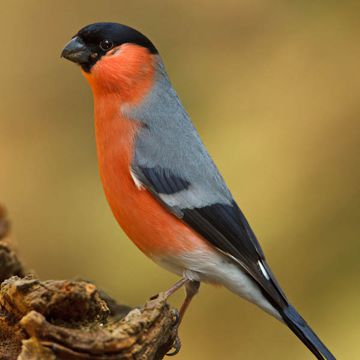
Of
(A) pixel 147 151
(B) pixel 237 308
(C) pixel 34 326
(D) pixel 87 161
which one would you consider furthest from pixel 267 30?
(C) pixel 34 326

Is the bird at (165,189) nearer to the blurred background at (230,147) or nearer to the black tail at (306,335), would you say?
the black tail at (306,335)

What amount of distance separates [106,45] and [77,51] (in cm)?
11

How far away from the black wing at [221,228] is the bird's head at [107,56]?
0.37 meters

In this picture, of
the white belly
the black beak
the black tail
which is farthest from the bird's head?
the black tail

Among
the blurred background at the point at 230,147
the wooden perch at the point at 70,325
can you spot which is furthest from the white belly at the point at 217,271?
the blurred background at the point at 230,147

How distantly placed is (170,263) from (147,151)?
0.38m

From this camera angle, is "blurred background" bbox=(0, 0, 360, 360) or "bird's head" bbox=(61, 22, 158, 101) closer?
"bird's head" bbox=(61, 22, 158, 101)

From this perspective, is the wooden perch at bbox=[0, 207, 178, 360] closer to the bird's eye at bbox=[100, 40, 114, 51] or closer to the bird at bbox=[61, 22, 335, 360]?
the bird at bbox=[61, 22, 335, 360]

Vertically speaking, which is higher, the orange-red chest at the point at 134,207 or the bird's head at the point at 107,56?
the bird's head at the point at 107,56

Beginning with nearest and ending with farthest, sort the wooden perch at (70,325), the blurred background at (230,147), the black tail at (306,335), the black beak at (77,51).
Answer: the wooden perch at (70,325) → the black tail at (306,335) → the black beak at (77,51) → the blurred background at (230,147)

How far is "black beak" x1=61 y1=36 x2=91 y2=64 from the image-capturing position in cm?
257

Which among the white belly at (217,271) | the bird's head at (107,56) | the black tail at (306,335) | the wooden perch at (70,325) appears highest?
the bird's head at (107,56)

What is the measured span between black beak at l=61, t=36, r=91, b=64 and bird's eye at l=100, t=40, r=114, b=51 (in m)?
0.05

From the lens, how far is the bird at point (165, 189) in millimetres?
2361
